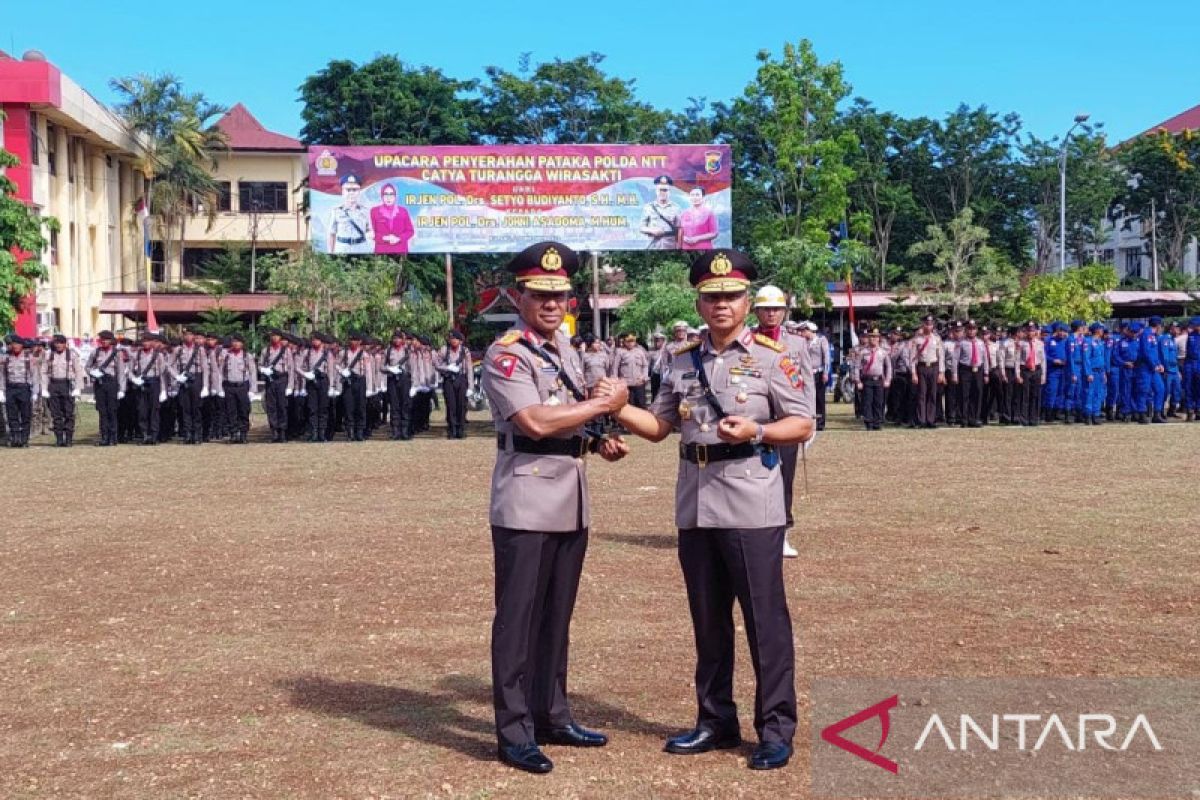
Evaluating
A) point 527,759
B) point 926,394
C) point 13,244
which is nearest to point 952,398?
point 926,394

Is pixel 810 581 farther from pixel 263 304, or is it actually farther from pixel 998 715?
pixel 263 304

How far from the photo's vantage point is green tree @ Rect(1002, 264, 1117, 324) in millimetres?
37281

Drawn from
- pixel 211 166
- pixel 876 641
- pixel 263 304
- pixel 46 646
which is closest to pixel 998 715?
pixel 876 641

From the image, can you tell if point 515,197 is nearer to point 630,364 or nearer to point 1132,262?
point 630,364

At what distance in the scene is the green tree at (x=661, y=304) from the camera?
117 feet

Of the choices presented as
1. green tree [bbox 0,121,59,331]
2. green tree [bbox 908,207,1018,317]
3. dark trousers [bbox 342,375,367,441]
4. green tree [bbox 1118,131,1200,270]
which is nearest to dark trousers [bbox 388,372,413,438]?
dark trousers [bbox 342,375,367,441]

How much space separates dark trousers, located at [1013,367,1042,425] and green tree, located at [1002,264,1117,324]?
14627 mm

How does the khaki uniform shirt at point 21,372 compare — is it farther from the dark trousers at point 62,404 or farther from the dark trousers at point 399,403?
the dark trousers at point 399,403

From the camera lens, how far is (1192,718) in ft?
17.6

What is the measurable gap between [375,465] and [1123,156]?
54.9m

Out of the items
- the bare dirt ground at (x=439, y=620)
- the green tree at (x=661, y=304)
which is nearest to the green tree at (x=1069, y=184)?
the green tree at (x=661, y=304)

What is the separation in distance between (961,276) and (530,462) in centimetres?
4079

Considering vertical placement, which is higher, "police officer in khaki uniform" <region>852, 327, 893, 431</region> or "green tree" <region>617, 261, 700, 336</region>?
"green tree" <region>617, 261, 700, 336</region>

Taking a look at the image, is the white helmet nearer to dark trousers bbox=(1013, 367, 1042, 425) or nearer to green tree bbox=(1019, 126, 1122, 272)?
dark trousers bbox=(1013, 367, 1042, 425)
